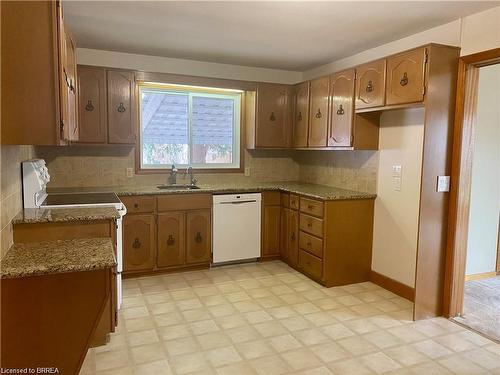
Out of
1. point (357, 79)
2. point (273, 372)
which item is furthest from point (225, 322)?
point (357, 79)

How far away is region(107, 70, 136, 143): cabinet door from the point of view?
12.5 feet

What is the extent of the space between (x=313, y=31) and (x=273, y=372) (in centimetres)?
264

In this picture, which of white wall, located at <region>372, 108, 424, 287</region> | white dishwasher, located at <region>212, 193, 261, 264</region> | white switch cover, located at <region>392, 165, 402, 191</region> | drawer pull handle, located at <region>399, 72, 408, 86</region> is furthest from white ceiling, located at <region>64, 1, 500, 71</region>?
white dishwasher, located at <region>212, 193, 261, 264</region>

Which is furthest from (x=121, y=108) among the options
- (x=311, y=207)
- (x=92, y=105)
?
(x=311, y=207)

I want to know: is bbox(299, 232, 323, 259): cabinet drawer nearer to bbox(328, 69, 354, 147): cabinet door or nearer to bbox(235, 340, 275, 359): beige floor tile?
bbox(328, 69, 354, 147): cabinet door

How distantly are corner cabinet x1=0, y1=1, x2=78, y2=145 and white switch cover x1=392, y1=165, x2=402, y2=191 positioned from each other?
2.77 m

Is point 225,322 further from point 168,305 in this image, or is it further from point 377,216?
point 377,216

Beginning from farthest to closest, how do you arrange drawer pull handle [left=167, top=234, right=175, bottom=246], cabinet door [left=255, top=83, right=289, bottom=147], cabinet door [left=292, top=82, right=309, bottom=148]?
cabinet door [left=255, top=83, right=289, bottom=147]
cabinet door [left=292, top=82, right=309, bottom=148]
drawer pull handle [left=167, top=234, right=175, bottom=246]

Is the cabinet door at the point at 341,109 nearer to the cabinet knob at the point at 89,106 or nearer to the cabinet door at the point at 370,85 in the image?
the cabinet door at the point at 370,85

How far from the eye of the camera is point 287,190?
13.7ft

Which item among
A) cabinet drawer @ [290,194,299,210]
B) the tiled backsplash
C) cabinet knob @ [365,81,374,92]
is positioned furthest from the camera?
cabinet drawer @ [290,194,299,210]

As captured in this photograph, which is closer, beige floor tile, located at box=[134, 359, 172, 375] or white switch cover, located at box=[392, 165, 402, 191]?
beige floor tile, located at box=[134, 359, 172, 375]

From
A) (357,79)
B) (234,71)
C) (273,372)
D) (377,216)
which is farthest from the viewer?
(234,71)

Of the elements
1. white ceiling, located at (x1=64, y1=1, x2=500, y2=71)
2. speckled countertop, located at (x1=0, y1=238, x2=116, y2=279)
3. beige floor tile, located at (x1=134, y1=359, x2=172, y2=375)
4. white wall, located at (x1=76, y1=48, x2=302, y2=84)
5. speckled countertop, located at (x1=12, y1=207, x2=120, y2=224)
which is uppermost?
white ceiling, located at (x1=64, y1=1, x2=500, y2=71)
